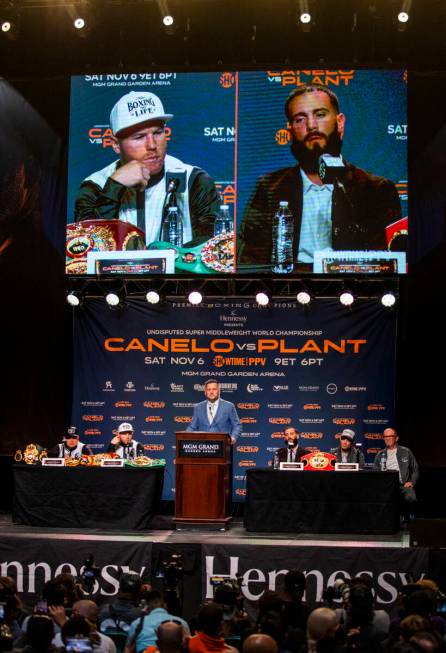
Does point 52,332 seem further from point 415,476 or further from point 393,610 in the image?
point 393,610

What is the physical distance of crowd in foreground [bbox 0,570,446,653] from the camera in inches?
190

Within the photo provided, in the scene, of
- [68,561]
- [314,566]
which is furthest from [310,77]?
[68,561]

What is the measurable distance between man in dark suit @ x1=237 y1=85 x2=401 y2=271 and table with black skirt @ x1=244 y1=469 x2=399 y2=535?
3665mm

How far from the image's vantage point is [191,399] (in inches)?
533

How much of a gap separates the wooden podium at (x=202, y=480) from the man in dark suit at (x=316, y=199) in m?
3.45

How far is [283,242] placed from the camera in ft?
43.5

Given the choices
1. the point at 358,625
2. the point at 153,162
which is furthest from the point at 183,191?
the point at 358,625

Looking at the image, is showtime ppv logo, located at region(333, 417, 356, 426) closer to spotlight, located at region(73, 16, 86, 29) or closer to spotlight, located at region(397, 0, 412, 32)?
spotlight, located at region(397, 0, 412, 32)

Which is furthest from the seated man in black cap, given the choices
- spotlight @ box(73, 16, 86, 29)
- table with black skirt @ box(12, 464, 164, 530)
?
spotlight @ box(73, 16, 86, 29)

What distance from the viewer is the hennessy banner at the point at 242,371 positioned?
13.2m

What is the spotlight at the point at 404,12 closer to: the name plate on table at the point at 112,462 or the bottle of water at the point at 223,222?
the bottle of water at the point at 223,222

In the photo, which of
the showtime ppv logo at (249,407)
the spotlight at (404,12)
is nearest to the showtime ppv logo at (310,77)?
the spotlight at (404,12)

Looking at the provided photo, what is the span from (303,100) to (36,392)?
17.8 feet

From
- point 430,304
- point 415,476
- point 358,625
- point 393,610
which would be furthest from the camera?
point 430,304
